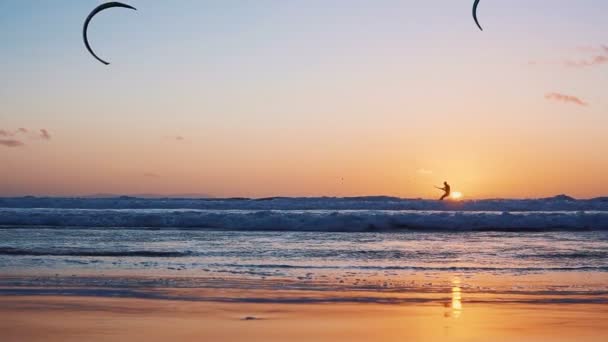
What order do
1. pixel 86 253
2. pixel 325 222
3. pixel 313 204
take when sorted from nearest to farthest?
pixel 86 253
pixel 325 222
pixel 313 204

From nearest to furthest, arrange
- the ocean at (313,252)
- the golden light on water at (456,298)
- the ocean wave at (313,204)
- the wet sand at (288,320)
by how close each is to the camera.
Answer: the wet sand at (288,320)
the golden light on water at (456,298)
the ocean at (313,252)
the ocean wave at (313,204)

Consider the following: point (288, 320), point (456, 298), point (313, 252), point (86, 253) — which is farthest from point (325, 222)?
point (288, 320)

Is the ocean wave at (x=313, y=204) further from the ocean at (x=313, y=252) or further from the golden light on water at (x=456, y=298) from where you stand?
the golden light on water at (x=456, y=298)

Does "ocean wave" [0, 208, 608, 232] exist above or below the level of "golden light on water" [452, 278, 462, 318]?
above

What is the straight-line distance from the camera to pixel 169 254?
631 inches

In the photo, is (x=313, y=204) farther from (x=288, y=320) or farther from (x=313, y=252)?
(x=288, y=320)

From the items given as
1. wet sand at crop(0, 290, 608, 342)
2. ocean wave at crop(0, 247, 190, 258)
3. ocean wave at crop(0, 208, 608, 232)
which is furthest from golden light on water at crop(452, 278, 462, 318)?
ocean wave at crop(0, 208, 608, 232)

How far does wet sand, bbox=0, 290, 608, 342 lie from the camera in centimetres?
776

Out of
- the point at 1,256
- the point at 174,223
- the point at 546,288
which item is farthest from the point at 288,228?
the point at 546,288

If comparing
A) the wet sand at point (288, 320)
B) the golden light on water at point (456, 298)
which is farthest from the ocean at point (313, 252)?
the wet sand at point (288, 320)

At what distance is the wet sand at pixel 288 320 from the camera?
25.5ft

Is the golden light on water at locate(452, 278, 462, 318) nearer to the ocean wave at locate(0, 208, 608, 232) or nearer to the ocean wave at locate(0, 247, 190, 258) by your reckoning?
the ocean wave at locate(0, 247, 190, 258)

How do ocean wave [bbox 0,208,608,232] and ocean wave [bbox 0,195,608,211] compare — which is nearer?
ocean wave [bbox 0,208,608,232]

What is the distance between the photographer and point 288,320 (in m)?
8.59
